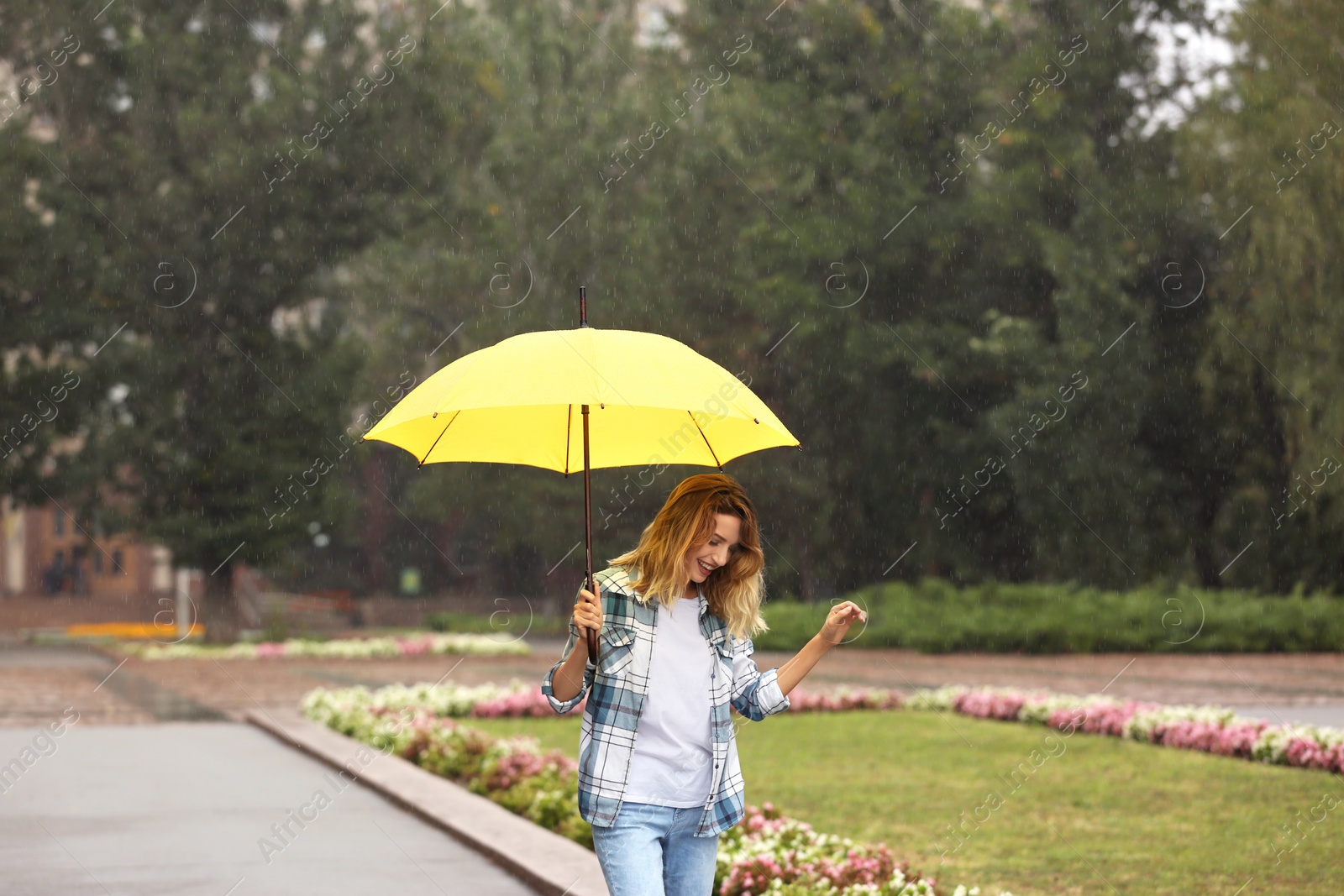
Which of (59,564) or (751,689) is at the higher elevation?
(59,564)

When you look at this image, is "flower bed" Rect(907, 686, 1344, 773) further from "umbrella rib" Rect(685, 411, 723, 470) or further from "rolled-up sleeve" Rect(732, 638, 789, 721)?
"rolled-up sleeve" Rect(732, 638, 789, 721)

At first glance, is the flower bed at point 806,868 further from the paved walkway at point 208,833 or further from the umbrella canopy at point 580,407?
the umbrella canopy at point 580,407

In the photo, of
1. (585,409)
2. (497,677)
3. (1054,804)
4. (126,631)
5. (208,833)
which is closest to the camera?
(585,409)

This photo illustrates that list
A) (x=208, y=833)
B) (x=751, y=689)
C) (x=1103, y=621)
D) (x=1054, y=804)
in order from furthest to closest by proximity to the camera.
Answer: (x=1103, y=621)
(x=1054, y=804)
(x=208, y=833)
(x=751, y=689)

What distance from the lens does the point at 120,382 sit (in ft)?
98.9

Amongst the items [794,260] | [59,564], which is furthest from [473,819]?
[59,564]

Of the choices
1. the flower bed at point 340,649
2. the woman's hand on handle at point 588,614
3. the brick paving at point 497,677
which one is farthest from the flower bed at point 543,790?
the flower bed at point 340,649

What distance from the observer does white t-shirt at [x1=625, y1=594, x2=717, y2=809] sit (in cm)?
382

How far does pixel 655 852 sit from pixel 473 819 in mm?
5449

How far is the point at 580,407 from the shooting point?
15.4 ft

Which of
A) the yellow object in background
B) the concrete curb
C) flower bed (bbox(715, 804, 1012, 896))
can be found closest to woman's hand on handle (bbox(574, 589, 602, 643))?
flower bed (bbox(715, 804, 1012, 896))

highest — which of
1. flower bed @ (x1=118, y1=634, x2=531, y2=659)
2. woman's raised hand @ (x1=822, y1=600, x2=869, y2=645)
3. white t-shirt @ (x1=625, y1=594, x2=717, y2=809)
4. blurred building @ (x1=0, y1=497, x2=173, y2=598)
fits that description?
blurred building @ (x1=0, y1=497, x2=173, y2=598)

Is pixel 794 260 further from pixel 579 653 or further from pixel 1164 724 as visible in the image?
pixel 579 653

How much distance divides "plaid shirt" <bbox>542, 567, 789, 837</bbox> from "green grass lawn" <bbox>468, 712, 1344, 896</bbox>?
3.79 metres
